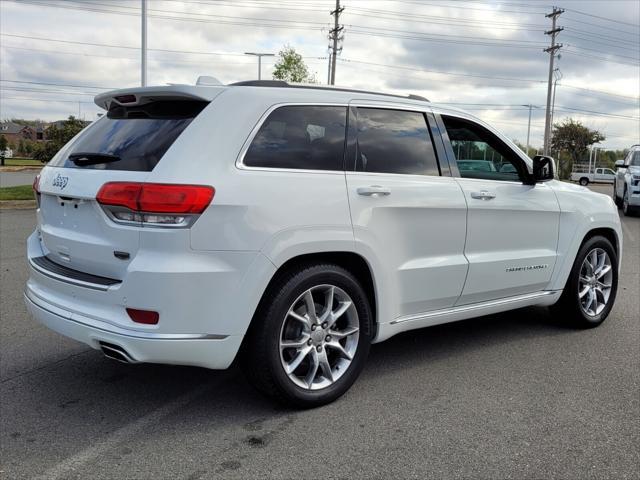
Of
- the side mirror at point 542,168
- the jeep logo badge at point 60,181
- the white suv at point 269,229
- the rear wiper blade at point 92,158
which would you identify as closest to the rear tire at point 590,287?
the side mirror at point 542,168

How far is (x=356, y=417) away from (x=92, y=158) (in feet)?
6.84

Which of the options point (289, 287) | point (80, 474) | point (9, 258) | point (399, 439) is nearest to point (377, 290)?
point (289, 287)

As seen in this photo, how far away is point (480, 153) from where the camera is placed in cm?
472

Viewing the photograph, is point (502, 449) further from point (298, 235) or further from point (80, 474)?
point (80, 474)

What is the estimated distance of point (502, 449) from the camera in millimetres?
3232

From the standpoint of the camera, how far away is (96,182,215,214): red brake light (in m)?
3.11

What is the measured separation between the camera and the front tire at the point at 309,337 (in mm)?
3432

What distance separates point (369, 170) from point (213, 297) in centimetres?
132

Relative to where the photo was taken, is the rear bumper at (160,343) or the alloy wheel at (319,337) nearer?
the rear bumper at (160,343)

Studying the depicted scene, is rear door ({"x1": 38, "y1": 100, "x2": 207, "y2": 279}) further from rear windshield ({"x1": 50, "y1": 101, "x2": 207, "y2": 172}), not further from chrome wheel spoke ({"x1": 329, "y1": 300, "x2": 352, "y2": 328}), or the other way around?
chrome wheel spoke ({"x1": 329, "y1": 300, "x2": 352, "y2": 328})

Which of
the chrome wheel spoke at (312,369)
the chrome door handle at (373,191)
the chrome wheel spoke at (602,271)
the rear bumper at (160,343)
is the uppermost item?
the chrome door handle at (373,191)

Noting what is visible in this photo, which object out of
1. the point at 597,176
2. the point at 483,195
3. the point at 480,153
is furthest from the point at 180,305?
the point at 597,176

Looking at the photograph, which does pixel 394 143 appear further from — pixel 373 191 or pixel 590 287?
pixel 590 287

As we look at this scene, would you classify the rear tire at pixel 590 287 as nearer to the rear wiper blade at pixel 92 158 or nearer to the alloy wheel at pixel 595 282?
the alloy wheel at pixel 595 282
